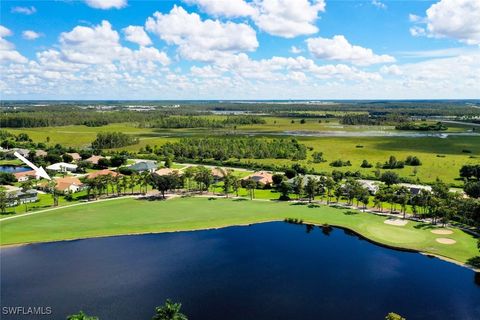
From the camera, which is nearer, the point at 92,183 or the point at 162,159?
the point at 92,183

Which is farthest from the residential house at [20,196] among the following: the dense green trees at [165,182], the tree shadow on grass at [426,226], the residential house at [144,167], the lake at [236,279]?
the tree shadow on grass at [426,226]

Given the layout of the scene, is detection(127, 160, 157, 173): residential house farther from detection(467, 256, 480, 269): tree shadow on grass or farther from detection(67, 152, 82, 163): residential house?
detection(467, 256, 480, 269): tree shadow on grass

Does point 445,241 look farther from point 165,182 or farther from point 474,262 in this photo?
point 165,182

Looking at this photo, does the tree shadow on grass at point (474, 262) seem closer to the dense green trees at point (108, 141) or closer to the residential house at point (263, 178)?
the residential house at point (263, 178)

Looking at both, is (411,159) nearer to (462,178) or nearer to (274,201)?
(462,178)

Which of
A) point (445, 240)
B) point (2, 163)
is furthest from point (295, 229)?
point (2, 163)

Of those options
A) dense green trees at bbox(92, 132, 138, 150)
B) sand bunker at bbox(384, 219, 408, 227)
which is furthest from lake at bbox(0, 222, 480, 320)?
dense green trees at bbox(92, 132, 138, 150)
